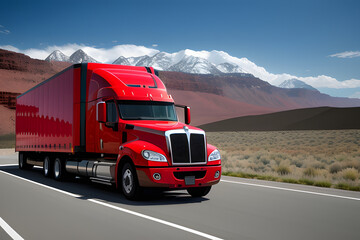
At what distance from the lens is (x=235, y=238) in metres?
6.48

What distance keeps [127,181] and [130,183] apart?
0.69 feet

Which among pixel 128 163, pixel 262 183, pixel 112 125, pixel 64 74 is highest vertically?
pixel 64 74

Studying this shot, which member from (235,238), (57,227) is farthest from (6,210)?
(235,238)

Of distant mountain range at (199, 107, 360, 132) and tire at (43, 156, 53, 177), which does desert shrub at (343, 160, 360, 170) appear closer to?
tire at (43, 156, 53, 177)

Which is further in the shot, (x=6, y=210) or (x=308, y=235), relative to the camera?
(x=6, y=210)

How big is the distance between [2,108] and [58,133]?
11627 cm

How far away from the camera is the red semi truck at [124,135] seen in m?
10.1

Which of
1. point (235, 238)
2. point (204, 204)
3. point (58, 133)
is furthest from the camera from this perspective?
point (58, 133)

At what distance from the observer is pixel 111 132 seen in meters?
11.7

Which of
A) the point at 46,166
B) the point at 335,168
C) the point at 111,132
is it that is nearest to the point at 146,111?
the point at 111,132

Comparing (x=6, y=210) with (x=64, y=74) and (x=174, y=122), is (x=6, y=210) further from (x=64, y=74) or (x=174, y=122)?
(x=64, y=74)

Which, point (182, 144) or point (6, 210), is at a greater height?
point (182, 144)

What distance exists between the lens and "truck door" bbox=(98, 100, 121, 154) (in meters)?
11.4

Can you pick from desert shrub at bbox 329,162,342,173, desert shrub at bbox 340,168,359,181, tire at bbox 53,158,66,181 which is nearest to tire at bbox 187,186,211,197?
tire at bbox 53,158,66,181
